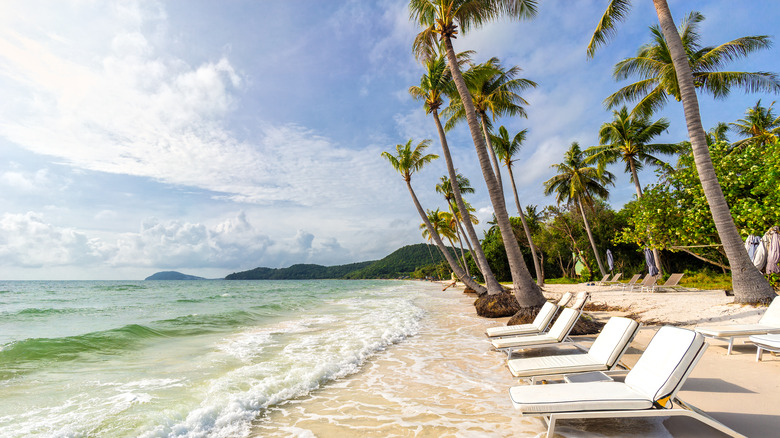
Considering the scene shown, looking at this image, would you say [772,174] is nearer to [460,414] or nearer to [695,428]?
[695,428]

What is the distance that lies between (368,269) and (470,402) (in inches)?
4562

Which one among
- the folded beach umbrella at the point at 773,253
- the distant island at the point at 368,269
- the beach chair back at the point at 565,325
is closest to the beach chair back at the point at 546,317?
the beach chair back at the point at 565,325

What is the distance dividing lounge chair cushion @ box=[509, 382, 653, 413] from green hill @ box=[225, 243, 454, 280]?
8682cm

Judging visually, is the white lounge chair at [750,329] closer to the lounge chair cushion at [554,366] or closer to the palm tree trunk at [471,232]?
the lounge chair cushion at [554,366]

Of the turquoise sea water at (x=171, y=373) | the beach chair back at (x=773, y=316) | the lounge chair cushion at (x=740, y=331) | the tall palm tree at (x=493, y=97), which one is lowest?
the turquoise sea water at (x=171, y=373)

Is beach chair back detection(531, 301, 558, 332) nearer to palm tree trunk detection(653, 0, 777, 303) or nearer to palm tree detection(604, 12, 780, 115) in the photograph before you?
palm tree trunk detection(653, 0, 777, 303)

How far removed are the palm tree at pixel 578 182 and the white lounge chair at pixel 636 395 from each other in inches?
990

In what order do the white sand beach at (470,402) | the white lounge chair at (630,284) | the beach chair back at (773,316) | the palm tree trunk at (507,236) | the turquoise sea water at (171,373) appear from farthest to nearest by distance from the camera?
the white lounge chair at (630,284), the palm tree trunk at (507,236), the beach chair back at (773,316), the turquoise sea water at (171,373), the white sand beach at (470,402)

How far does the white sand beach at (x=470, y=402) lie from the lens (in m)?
3.46

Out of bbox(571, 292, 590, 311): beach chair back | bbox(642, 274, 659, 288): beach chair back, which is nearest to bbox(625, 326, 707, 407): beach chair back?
bbox(571, 292, 590, 311): beach chair back

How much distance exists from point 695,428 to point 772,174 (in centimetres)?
978

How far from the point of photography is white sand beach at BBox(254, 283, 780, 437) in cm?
346

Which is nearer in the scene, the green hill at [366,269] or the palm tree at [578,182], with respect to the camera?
the palm tree at [578,182]

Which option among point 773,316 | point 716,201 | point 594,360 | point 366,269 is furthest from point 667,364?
point 366,269
